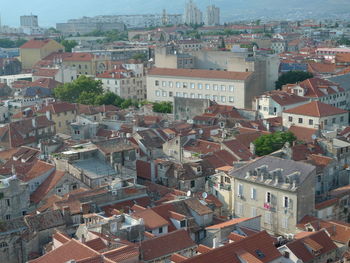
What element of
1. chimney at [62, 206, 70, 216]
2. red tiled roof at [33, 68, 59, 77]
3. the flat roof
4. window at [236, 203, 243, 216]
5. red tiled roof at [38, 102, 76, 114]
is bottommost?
window at [236, 203, 243, 216]

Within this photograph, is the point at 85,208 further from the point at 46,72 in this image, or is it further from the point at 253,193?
the point at 46,72

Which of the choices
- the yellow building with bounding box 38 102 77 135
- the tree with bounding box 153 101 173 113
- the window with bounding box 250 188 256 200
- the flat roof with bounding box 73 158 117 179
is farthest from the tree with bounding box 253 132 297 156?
the tree with bounding box 153 101 173 113

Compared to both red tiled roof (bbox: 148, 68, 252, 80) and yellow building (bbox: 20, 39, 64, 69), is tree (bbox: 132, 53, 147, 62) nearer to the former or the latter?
yellow building (bbox: 20, 39, 64, 69)

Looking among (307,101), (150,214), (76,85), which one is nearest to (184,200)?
(150,214)

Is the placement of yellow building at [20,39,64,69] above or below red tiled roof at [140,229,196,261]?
above

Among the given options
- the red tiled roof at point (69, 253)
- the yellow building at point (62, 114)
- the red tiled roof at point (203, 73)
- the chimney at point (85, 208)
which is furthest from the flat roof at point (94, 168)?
the red tiled roof at point (203, 73)

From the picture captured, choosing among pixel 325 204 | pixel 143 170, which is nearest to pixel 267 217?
pixel 325 204
